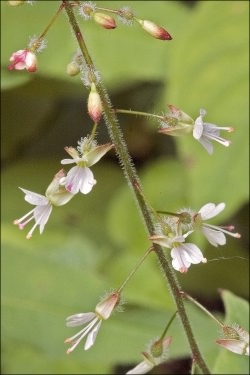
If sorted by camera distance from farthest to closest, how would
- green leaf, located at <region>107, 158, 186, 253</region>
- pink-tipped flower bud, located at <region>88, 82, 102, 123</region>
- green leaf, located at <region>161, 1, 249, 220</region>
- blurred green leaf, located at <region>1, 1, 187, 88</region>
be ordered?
green leaf, located at <region>107, 158, 186, 253</region> < blurred green leaf, located at <region>1, 1, 187, 88</region> < green leaf, located at <region>161, 1, 249, 220</region> < pink-tipped flower bud, located at <region>88, 82, 102, 123</region>

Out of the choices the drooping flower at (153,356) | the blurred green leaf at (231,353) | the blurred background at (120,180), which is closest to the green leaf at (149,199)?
the blurred background at (120,180)

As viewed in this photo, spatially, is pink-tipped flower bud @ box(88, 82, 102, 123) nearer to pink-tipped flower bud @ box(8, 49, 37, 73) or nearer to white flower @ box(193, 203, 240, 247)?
pink-tipped flower bud @ box(8, 49, 37, 73)

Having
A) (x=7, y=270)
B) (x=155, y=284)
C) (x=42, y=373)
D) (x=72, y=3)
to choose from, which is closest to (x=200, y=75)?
(x=155, y=284)

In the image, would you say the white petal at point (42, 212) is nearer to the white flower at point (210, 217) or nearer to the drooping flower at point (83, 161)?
the drooping flower at point (83, 161)

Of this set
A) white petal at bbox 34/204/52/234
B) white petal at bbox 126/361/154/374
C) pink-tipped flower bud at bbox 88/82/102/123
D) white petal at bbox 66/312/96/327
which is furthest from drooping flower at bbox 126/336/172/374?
pink-tipped flower bud at bbox 88/82/102/123

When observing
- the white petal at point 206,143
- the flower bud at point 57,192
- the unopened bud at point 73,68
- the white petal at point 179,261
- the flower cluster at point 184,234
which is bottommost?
the white petal at point 179,261

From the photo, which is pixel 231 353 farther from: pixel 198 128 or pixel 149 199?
pixel 149 199

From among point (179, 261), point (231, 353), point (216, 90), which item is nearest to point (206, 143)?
point (179, 261)
